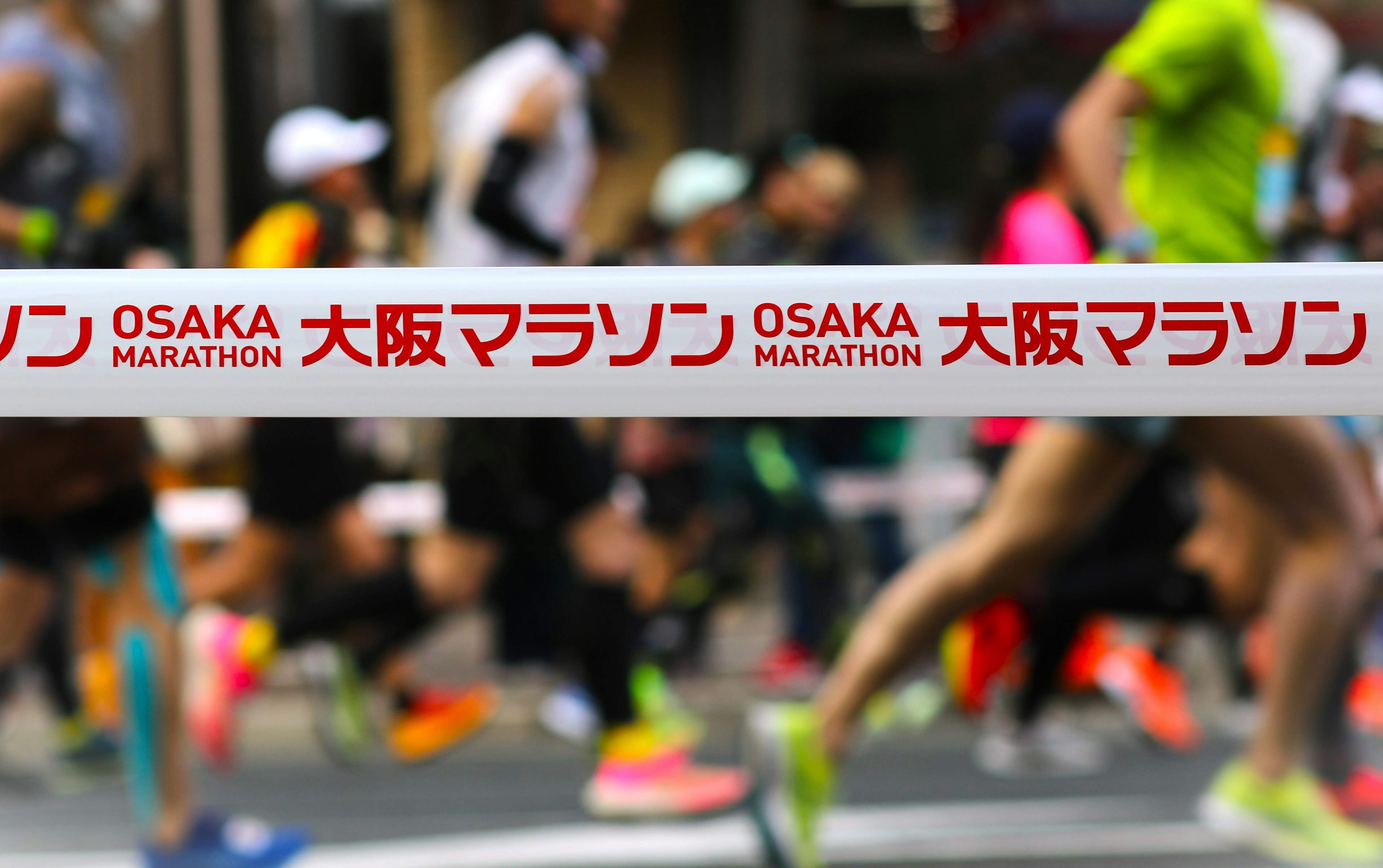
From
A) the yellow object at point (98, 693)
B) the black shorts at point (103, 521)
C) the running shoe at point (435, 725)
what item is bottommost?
the running shoe at point (435, 725)

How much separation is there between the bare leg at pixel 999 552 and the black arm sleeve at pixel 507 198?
1325mm

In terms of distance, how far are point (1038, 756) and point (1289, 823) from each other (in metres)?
1.60

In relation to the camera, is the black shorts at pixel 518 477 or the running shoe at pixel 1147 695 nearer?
the black shorts at pixel 518 477

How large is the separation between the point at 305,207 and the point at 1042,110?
208 centimetres

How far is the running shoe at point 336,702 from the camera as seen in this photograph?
18.1 feet

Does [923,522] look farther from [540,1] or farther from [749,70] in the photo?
[749,70]

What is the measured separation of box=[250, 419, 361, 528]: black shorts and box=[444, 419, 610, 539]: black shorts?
117cm

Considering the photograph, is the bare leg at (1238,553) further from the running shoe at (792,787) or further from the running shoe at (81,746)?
the running shoe at (81,746)

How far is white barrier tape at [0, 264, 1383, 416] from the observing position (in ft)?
7.23

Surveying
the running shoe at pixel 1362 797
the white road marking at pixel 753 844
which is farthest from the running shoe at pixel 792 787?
the running shoe at pixel 1362 797

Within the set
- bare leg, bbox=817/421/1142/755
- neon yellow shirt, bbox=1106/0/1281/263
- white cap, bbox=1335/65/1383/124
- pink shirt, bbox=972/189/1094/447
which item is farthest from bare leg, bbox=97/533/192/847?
white cap, bbox=1335/65/1383/124

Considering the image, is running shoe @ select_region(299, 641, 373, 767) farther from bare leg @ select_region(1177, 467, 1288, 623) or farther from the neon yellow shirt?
the neon yellow shirt

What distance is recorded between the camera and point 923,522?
7281 mm

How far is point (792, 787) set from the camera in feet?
12.1
